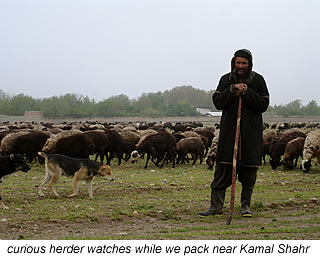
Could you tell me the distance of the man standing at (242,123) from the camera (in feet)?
25.0

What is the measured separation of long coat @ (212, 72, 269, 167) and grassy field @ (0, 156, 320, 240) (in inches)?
44.3

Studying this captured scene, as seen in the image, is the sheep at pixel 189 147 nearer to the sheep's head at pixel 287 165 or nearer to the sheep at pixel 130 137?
the sheep's head at pixel 287 165

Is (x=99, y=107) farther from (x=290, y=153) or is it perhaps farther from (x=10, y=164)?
(x=10, y=164)

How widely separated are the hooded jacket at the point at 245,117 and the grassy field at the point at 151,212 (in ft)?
3.69

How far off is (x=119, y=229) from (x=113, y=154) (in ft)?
44.2

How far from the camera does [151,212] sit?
26.8ft

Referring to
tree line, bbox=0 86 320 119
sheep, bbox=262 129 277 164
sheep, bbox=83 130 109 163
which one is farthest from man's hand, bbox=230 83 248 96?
tree line, bbox=0 86 320 119

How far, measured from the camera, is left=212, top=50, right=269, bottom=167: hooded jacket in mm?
7633

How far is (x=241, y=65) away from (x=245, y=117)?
0.94 meters

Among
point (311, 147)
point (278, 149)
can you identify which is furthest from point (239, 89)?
point (278, 149)

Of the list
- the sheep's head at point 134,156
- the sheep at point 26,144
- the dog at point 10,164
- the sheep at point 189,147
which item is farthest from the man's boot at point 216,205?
the sheep at point 26,144

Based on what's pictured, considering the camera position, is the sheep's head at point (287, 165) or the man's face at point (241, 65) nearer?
the man's face at point (241, 65)

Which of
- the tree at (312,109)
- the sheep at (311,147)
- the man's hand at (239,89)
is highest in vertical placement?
the tree at (312,109)

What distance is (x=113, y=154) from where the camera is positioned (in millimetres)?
20406
